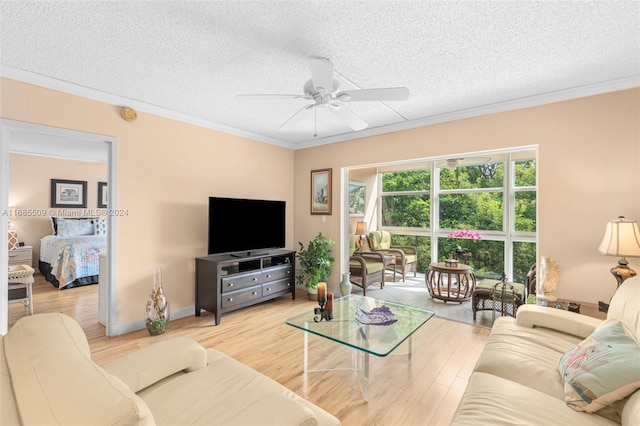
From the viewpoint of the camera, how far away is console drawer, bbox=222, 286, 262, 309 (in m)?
3.41

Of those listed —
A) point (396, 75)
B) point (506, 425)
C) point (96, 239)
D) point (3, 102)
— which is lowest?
point (506, 425)

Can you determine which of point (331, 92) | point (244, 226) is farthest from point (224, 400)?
point (244, 226)

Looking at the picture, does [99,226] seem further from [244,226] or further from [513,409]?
[513,409]

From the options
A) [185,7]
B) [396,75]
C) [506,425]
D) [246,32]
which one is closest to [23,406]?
[506,425]

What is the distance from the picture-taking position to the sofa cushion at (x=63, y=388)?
2.11 feet

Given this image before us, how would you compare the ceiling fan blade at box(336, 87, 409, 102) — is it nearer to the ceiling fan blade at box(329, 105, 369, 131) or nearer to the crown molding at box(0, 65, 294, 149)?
the ceiling fan blade at box(329, 105, 369, 131)

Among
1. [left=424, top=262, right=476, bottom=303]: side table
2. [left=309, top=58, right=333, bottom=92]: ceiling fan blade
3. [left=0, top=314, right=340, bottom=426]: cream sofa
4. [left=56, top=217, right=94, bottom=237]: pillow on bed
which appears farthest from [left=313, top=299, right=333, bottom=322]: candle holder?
[left=56, top=217, right=94, bottom=237]: pillow on bed

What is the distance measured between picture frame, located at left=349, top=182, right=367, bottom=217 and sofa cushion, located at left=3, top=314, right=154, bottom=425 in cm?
577

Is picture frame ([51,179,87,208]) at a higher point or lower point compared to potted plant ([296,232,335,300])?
higher

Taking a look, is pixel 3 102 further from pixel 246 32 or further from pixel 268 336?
pixel 268 336

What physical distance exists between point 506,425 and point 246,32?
2.47 meters

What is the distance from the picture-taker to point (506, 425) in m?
1.17

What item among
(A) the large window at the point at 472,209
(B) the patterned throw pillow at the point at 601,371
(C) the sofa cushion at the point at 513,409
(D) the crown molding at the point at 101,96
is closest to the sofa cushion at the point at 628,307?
(B) the patterned throw pillow at the point at 601,371

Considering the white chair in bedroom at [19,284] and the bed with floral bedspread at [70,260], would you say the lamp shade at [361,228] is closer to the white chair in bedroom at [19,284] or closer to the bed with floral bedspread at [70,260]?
the bed with floral bedspread at [70,260]
